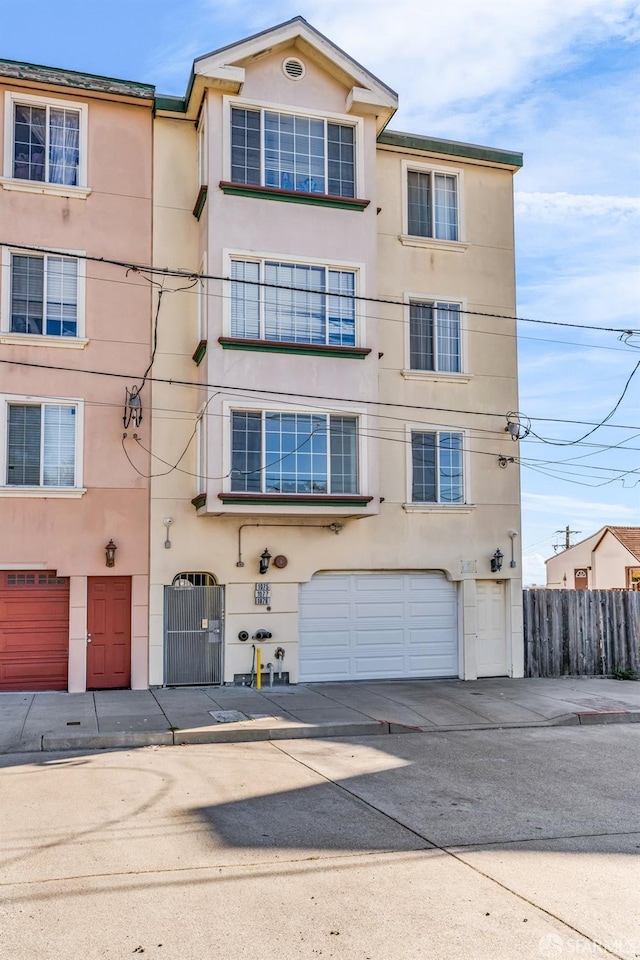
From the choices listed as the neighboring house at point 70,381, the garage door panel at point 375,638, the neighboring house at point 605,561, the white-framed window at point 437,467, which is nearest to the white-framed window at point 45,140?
the neighboring house at point 70,381

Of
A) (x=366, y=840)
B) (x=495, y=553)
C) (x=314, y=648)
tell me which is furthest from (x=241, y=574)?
(x=366, y=840)

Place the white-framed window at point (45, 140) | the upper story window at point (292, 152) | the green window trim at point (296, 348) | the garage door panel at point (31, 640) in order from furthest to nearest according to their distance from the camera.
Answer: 1. the upper story window at point (292, 152)
2. the white-framed window at point (45, 140)
3. the green window trim at point (296, 348)
4. the garage door panel at point (31, 640)

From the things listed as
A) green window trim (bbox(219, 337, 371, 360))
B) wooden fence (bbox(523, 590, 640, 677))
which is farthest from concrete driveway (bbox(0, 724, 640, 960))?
wooden fence (bbox(523, 590, 640, 677))

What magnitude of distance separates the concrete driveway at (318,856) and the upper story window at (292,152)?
11.2 m

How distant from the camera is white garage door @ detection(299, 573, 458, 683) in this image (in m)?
18.0

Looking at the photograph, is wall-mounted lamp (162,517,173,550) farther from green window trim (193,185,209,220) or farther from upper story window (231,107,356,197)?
upper story window (231,107,356,197)

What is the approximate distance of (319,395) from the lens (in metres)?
17.3

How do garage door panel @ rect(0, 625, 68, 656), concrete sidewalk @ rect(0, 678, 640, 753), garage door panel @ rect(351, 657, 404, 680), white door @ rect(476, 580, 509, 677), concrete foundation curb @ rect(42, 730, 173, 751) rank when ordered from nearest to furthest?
concrete foundation curb @ rect(42, 730, 173, 751), concrete sidewalk @ rect(0, 678, 640, 753), garage door panel @ rect(0, 625, 68, 656), garage door panel @ rect(351, 657, 404, 680), white door @ rect(476, 580, 509, 677)

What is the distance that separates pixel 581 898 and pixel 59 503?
12322mm

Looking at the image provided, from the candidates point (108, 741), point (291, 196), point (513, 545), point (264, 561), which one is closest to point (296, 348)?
point (291, 196)

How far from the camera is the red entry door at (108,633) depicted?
16500 millimetres

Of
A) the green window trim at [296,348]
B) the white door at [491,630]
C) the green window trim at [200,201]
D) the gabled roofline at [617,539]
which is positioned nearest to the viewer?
the green window trim at [296,348]

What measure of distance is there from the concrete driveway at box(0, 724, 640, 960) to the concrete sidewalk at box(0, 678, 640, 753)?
94cm

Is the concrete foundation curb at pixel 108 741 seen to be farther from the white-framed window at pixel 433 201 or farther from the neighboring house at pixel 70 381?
the white-framed window at pixel 433 201
